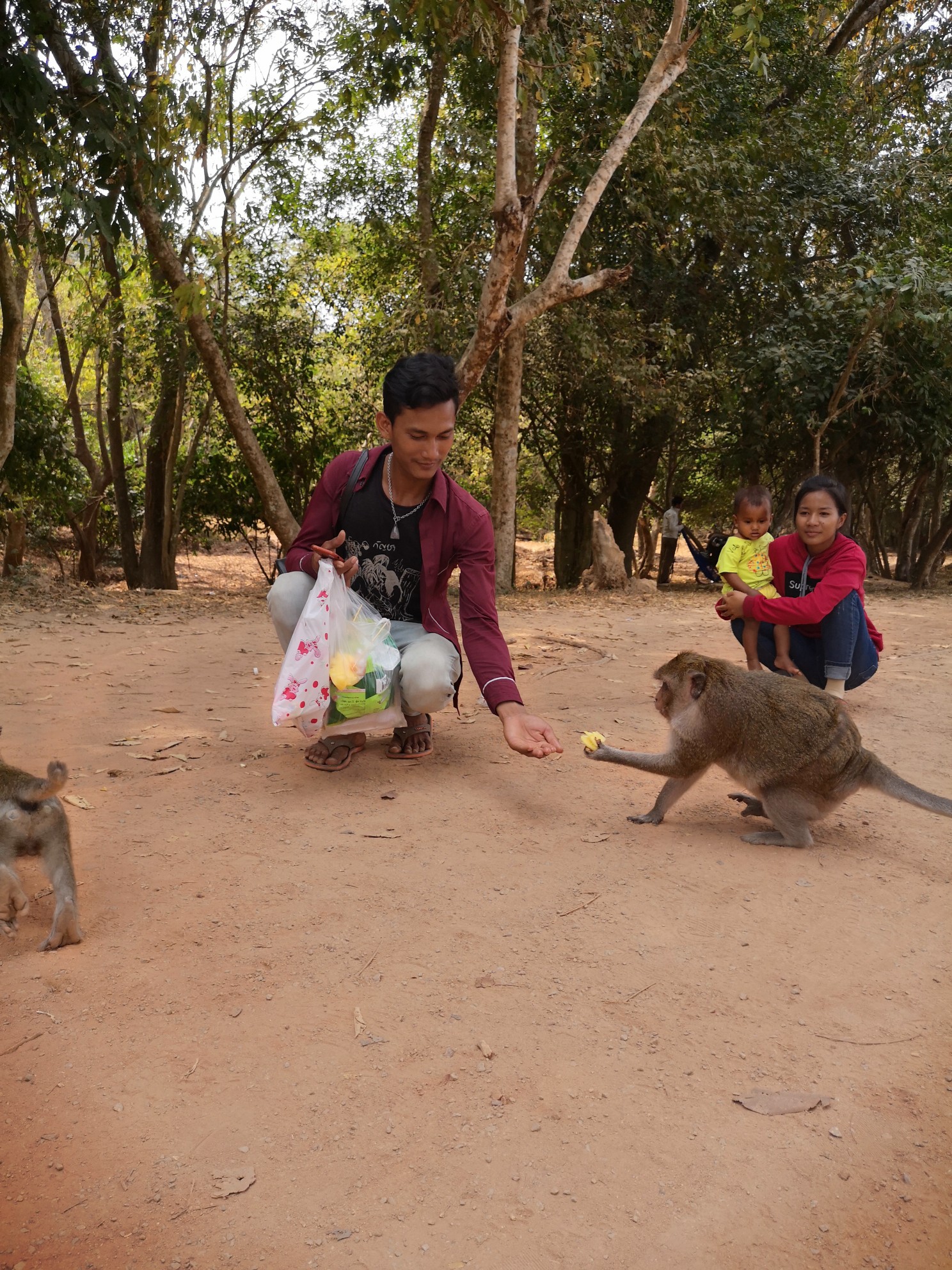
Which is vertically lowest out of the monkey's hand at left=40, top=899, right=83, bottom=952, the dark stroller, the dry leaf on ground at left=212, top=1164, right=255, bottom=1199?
the dry leaf on ground at left=212, top=1164, right=255, bottom=1199

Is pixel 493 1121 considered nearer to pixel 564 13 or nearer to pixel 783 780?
pixel 783 780

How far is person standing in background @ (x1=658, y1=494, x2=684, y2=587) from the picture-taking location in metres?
17.9

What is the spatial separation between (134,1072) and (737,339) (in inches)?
613

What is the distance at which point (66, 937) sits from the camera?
307 cm

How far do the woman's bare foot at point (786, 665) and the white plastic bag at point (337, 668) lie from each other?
2.25 metres

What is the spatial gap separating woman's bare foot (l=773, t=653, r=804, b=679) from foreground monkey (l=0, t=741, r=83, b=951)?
3.80 metres

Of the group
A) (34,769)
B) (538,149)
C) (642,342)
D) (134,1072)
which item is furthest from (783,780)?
(538,149)

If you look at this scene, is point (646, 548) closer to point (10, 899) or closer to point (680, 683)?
point (680, 683)

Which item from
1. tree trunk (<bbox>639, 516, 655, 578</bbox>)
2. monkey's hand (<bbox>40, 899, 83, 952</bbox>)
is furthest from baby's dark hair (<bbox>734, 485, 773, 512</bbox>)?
tree trunk (<bbox>639, 516, 655, 578</bbox>)

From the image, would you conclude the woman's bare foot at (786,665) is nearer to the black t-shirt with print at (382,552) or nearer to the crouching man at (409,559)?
the crouching man at (409,559)

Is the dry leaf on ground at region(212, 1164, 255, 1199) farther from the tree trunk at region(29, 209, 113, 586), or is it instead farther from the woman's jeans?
the tree trunk at region(29, 209, 113, 586)

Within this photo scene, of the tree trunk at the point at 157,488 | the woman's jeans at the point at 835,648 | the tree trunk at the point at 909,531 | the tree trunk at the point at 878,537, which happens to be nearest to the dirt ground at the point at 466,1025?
the woman's jeans at the point at 835,648

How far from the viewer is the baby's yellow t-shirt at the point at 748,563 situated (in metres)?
6.55

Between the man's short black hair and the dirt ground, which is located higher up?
the man's short black hair
